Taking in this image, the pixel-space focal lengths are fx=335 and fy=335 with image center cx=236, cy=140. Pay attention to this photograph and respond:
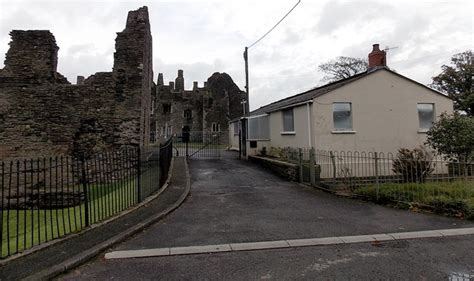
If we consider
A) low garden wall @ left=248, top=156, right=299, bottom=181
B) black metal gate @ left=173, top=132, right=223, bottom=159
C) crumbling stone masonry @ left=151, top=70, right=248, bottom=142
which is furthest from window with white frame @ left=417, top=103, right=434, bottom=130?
crumbling stone masonry @ left=151, top=70, right=248, bottom=142

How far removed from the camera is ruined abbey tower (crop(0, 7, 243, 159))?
1484 centimetres

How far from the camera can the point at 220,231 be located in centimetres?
686

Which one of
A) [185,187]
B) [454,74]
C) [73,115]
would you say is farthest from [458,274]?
[454,74]

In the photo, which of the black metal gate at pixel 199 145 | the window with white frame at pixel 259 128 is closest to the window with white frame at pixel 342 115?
the window with white frame at pixel 259 128

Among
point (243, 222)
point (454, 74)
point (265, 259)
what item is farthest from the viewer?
point (454, 74)

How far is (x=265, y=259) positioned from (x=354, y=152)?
10931mm

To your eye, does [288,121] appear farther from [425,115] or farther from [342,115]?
[425,115]

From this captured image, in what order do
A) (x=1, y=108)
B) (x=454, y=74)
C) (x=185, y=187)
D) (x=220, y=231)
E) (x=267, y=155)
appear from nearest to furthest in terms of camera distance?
1. (x=220, y=231)
2. (x=185, y=187)
3. (x=1, y=108)
4. (x=267, y=155)
5. (x=454, y=74)

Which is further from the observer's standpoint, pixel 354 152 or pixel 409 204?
pixel 354 152

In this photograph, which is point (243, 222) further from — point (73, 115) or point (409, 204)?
point (73, 115)

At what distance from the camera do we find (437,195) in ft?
29.6

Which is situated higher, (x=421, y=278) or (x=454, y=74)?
(x=454, y=74)

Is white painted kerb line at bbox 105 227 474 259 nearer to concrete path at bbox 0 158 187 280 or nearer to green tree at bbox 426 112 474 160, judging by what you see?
concrete path at bbox 0 158 187 280

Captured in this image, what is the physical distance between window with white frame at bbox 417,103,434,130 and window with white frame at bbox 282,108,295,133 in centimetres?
612
